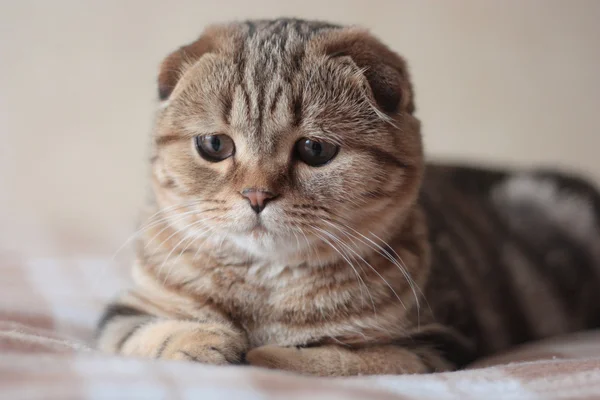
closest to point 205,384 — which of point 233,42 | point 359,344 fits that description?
point 359,344

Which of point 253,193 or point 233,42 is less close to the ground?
point 233,42

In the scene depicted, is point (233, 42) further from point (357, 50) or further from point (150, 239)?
point (150, 239)

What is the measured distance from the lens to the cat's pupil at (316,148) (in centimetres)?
106

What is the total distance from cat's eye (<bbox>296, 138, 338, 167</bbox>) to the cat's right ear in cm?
28

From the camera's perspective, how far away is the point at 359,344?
1.13m

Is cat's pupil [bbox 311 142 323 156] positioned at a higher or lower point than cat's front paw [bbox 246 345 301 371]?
higher

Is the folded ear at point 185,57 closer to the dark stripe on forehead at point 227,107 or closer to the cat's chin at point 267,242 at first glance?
the dark stripe on forehead at point 227,107

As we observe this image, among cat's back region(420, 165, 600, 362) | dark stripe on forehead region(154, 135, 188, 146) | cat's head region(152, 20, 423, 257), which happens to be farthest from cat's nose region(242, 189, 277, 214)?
cat's back region(420, 165, 600, 362)

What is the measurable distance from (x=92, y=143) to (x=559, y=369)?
6.14 ft

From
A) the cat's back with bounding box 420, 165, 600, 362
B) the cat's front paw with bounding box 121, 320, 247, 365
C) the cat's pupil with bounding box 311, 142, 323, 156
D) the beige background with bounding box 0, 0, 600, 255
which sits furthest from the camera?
the beige background with bounding box 0, 0, 600, 255

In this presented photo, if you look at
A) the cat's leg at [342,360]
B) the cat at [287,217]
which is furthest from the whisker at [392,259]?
the cat's leg at [342,360]

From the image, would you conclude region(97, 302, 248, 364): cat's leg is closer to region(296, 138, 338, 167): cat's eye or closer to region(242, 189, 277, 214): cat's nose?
region(242, 189, 277, 214): cat's nose

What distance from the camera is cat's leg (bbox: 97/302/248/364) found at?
0.97 metres

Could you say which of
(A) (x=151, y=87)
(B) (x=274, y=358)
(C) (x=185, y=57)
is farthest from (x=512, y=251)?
(A) (x=151, y=87)
